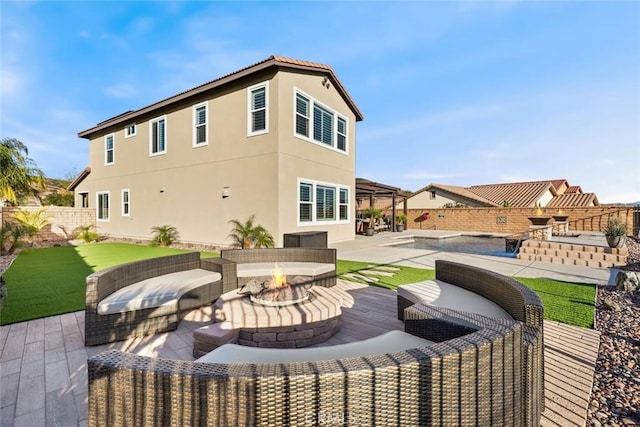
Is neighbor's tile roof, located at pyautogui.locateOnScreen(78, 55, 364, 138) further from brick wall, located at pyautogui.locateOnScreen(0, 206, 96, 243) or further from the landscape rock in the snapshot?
the landscape rock

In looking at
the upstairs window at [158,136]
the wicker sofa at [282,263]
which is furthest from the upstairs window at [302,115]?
the upstairs window at [158,136]

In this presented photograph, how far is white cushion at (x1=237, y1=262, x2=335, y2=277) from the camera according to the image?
17.3 feet

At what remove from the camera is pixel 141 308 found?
3549mm

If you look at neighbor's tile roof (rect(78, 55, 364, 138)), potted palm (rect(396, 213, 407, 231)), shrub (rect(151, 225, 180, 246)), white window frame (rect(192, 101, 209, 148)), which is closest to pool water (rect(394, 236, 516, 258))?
potted palm (rect(396, 213, 407, 231))

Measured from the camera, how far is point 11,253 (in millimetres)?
10203

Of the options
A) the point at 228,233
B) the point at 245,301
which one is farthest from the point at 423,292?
the point at 228,233

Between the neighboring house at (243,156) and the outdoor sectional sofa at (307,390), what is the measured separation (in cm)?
872

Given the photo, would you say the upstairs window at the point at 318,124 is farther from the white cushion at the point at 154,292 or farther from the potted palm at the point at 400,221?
the potted palm at the point at 400,221

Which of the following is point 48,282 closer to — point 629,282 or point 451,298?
point 451,298

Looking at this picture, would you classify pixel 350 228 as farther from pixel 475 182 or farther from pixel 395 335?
pixel 475 182

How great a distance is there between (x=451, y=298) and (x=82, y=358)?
4258 millimetres

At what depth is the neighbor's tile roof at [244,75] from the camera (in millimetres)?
9953

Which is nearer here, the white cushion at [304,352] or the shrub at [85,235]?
the white cushion at [304,352]

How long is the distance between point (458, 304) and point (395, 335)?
1286mm
